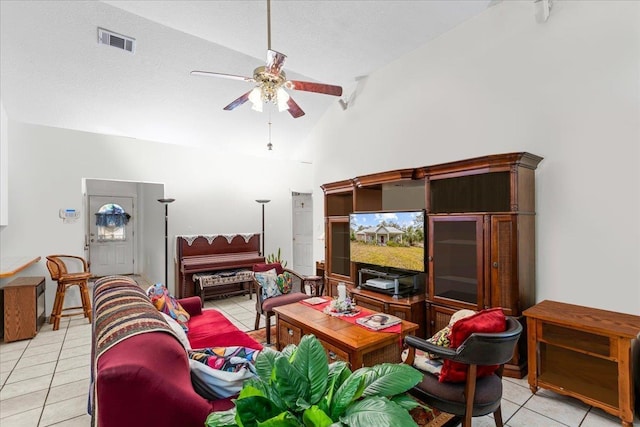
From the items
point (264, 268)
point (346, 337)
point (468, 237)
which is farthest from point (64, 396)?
point (468, 237)

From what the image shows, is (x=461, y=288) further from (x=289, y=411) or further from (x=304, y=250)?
(x=304, y=250)

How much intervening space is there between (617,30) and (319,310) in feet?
11.5

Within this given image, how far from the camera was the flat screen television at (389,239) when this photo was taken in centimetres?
347

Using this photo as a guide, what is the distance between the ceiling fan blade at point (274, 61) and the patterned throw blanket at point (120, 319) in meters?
1.86

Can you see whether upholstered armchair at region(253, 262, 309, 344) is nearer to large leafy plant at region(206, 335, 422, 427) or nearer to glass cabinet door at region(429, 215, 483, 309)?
glass cabinet door at region(429, 215, 483, 309)

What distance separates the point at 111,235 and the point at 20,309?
3982mm

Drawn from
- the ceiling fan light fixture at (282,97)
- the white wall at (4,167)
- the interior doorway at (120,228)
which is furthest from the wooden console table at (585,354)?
the interior doorway at (120,228)

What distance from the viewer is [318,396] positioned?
839 mm

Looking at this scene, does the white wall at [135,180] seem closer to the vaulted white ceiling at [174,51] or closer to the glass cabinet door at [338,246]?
the vaulted white ceiling at [174,51]

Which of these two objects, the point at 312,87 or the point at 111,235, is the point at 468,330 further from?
the point at 111,235

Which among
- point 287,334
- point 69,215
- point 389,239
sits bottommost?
point 287,334

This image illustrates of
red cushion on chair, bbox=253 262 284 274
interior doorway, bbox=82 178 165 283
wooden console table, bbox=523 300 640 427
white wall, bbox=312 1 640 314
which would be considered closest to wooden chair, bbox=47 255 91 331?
interior doorway, bbox=82 178 165 283

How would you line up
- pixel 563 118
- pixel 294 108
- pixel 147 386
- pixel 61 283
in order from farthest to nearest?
pixel 61 283
pixel 294 108
pixel 563 118
pixel 147 386

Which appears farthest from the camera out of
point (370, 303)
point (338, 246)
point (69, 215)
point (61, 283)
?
point (338, 246)
